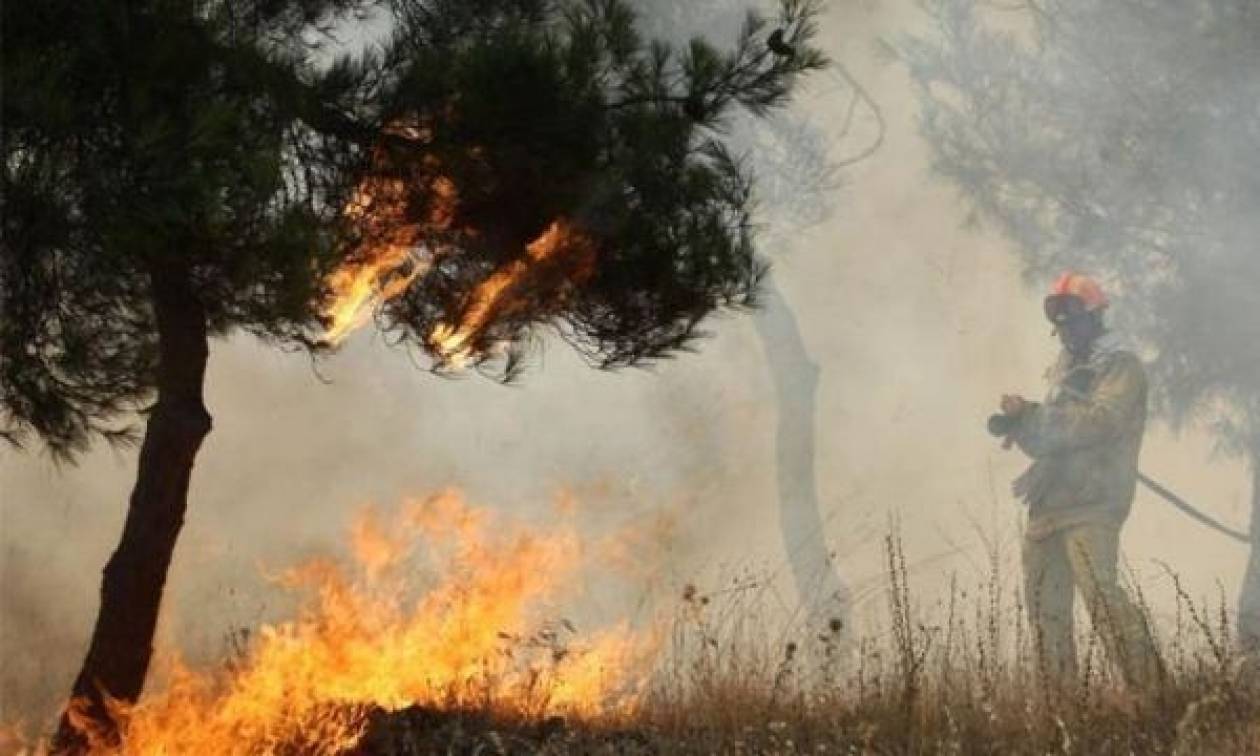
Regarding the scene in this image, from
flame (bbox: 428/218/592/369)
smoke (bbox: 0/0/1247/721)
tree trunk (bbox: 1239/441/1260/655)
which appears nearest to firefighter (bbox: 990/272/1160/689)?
tree trunk (bbox: 1239/441/1260/655)

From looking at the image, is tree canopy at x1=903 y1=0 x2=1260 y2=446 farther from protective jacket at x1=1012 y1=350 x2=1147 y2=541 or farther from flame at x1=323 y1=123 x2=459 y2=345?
flame at x1=323 y1=123 x2=459 y2=345

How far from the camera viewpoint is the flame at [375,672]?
493cm

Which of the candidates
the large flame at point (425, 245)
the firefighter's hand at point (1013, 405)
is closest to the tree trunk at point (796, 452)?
the firefighter's hand at point (1013, 405)

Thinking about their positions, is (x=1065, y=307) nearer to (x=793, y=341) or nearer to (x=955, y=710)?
(x=955, y=710)

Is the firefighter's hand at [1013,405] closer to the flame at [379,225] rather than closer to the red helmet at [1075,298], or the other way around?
the red helmet at [1075,298]

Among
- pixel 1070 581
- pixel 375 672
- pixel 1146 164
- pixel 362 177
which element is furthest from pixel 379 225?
pixel 1146 164

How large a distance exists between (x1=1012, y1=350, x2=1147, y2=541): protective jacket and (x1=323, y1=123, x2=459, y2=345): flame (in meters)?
3.99

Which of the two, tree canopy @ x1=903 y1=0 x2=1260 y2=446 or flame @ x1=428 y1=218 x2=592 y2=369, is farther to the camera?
tree canopy @ x1=903 y1=0 x2=1260 y2=446

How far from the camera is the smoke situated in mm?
12094

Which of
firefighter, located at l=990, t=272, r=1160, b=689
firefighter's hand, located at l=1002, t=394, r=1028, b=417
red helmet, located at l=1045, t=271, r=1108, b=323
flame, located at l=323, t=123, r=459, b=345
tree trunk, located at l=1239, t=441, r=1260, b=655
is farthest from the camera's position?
tree trunk, located at l=1239, t=441, r=1260, b=655

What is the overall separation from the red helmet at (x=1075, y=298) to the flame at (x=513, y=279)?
358cm

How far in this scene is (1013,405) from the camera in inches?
311

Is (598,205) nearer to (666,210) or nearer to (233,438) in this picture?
(666,210)

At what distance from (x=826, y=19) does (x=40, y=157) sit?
41.1 ft
